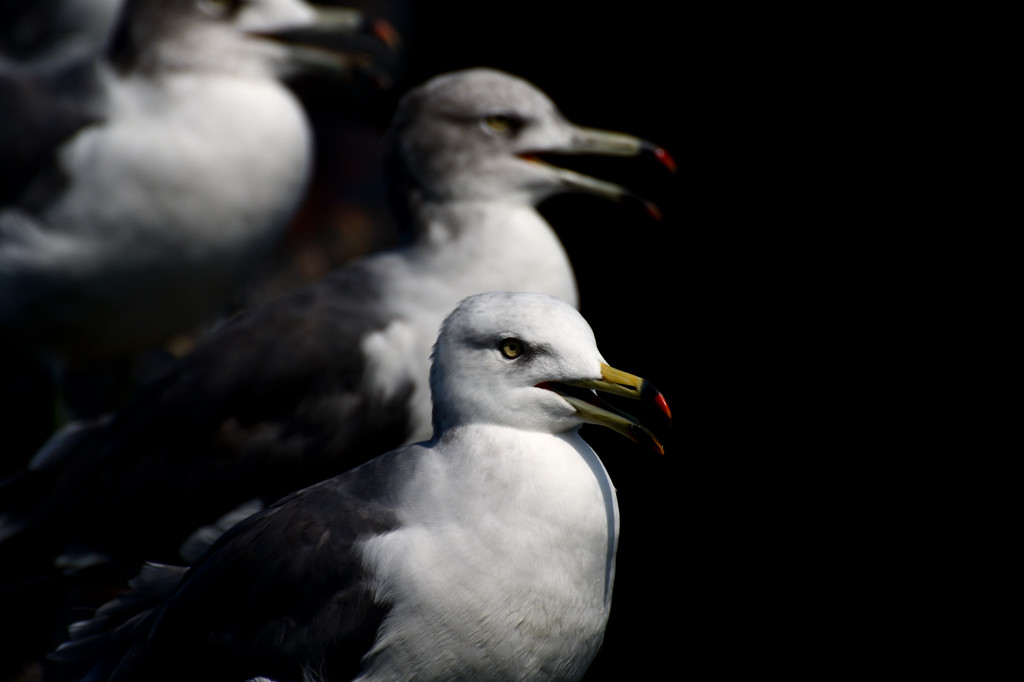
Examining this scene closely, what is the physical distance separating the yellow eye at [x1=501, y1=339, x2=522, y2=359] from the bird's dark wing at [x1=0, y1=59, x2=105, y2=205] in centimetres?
240

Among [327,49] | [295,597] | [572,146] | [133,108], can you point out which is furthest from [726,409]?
[295,597]

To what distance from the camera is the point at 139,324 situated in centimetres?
428

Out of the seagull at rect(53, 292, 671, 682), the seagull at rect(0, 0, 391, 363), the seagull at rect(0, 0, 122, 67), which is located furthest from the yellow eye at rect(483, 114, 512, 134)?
the seagull at rect(0, 0, 122, 67)

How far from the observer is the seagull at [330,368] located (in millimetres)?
3049

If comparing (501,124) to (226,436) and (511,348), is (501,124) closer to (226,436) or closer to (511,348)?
(226,436)

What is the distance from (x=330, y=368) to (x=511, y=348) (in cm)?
103

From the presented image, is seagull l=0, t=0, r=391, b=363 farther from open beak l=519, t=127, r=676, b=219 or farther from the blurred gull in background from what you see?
open beak l=519, t=127, r=676, b=219

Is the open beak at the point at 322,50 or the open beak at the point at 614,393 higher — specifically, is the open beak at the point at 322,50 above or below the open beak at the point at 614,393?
below

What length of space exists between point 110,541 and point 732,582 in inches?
94.6

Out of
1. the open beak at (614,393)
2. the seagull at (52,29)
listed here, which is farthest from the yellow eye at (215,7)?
the open beak at (614,393)

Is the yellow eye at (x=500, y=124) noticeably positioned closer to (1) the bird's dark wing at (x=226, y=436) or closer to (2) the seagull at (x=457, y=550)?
(1) the bird's dark wing at (x=226, y=436)

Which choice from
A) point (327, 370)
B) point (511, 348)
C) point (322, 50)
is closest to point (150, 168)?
point (322, 50)

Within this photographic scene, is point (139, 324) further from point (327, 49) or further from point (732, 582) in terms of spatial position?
point (732, 582)

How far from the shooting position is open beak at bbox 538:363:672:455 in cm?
219
